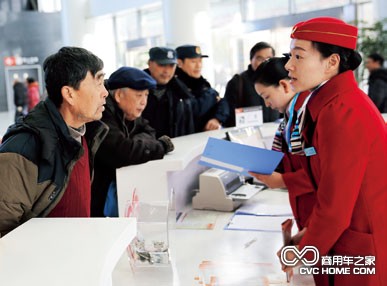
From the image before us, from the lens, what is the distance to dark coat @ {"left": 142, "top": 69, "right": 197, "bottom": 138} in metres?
3.36

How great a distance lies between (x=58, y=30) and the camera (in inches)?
673

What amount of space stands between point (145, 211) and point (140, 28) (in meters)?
12.8

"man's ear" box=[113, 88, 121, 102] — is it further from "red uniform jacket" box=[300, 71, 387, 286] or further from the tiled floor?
the tiled floor

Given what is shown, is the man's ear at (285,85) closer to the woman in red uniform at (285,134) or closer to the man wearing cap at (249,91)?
the woman in red uniform at (285,134)

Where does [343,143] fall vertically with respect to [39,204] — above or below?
above

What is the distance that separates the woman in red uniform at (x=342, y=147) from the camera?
125 centimetres

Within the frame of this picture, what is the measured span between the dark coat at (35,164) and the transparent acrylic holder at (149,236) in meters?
0.38

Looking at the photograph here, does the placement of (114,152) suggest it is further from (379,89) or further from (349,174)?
(379,89)

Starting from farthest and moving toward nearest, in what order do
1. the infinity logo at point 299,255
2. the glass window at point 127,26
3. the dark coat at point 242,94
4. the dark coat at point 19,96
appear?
1. the glass window at point 127,26
2. the dark coat at point 19,96
3. the dark coat at point 242,94
4. the infinity logo at point 299,255

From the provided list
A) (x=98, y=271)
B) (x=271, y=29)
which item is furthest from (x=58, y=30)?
(x=98, y=271)

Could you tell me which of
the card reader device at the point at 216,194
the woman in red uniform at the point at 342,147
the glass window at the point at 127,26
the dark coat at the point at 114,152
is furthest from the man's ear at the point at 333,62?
the glass window at the point at 127,26

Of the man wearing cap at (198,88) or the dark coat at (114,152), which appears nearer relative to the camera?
the dark coat at (114,152)

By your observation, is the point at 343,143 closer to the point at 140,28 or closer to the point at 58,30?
the point at 140,28

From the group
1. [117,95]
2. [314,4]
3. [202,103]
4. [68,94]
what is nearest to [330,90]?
[68,94]
